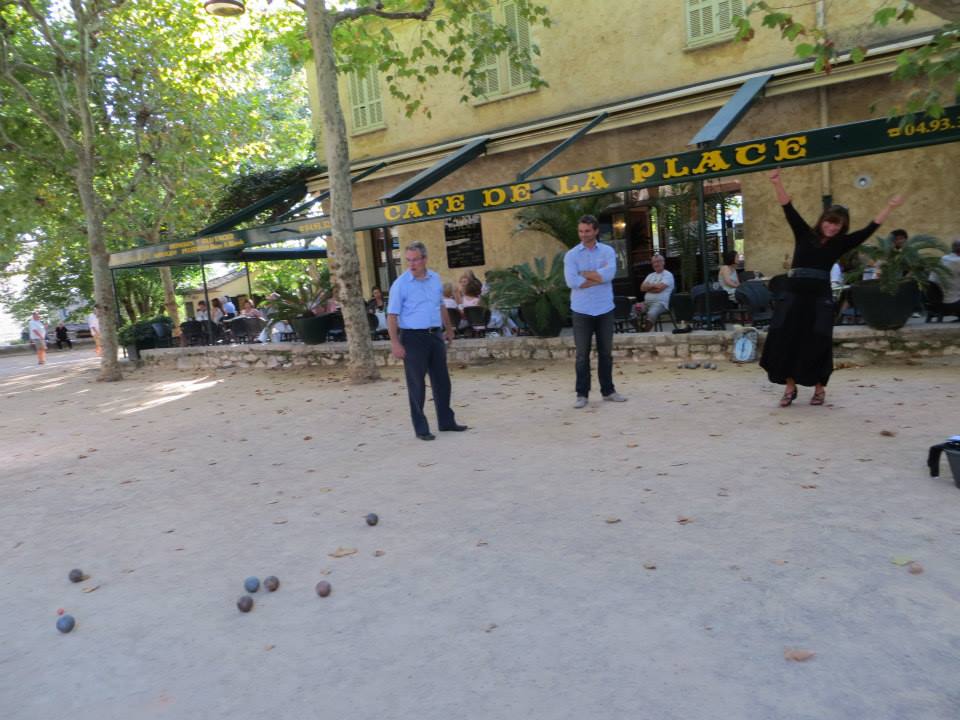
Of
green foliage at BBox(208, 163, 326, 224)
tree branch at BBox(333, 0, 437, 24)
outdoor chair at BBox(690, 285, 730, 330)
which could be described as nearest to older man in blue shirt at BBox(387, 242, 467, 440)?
outdoor chair at BBox(690, 285, 730, 330)

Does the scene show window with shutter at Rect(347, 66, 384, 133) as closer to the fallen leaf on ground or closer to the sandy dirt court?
the sandy dirt court

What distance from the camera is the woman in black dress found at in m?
5.91

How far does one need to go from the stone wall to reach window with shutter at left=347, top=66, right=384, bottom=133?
634cm

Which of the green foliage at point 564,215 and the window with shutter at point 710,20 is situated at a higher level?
the window with shutter at point 710,20

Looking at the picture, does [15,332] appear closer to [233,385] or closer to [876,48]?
[233,385]

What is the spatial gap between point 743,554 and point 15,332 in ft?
250

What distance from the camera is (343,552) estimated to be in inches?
157

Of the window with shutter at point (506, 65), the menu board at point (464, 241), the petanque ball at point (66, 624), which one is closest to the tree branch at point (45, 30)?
the window with shutter at point (506, 65)

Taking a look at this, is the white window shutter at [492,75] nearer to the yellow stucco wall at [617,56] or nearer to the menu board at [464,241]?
the yellow stucco wall at [617,56]

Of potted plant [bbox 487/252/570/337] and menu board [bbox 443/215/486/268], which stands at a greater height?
menu board [bbox 443/215/486/268]

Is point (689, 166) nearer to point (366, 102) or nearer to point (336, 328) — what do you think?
point (336, 328)

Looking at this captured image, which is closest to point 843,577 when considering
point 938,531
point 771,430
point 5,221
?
point 938,531

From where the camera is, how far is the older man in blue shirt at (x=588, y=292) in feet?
23.0

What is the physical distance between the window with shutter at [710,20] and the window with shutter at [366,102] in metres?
7.51
